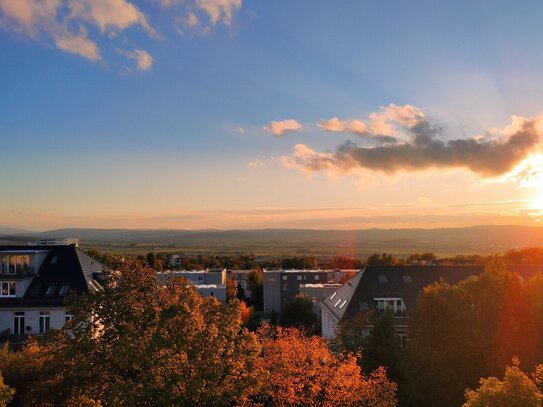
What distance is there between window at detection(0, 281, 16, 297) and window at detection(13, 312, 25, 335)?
2.50 metres

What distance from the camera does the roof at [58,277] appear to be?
45281 millimetres

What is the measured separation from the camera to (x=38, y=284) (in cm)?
4719

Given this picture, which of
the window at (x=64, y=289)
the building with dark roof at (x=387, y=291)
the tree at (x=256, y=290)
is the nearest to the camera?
the window at (x=64, y=289)

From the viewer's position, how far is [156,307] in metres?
22.0

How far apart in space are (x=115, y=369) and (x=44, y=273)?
3104 centimetres

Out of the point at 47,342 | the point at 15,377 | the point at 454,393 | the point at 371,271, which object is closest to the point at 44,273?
the point at 15,377

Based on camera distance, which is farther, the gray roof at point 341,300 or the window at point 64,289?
the gray roof at point 341,300

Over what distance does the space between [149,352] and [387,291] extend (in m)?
37.1

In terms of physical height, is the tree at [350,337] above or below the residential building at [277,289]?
above

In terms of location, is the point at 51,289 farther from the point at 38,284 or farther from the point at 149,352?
the point at 149,352

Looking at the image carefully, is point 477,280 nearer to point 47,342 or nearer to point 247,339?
point 247,339

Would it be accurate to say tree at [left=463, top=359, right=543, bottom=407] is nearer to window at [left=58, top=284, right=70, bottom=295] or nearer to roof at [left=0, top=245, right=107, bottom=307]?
roof at [left=0, top=245, right=107, bottom=307]

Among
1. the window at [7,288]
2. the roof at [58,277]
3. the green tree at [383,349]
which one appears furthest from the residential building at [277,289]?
the green tree at [383,349]

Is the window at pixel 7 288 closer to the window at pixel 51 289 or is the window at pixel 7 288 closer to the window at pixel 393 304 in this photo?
the window at pixel 51 289
